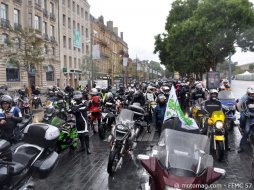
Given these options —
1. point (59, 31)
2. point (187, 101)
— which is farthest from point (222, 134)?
point (59, 31)

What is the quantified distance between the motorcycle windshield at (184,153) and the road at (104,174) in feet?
6.68

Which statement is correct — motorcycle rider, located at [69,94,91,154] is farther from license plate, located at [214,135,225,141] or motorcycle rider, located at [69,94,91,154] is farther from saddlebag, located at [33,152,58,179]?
saddlebag, located at [33,152,58,179]

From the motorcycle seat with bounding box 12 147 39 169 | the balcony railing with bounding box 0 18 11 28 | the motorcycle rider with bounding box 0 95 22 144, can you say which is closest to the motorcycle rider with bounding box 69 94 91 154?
the motorcycle rider with bounding box 0 95 22 144

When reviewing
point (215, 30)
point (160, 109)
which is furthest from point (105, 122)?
point (215, 30)

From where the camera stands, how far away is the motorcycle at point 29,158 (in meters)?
3.91

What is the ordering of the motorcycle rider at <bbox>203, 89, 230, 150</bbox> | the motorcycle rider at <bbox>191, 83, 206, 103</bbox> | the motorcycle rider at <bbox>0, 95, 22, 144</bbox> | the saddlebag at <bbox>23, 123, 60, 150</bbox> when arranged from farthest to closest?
1. the motorcycle rider at <bbox>191, 83, 206, 103</bbox>
2. the motorcycle rider at <bbox>203, 89, 230, 150</bbox>
3. the motorcycle rider at <bbox>0, 95, 22, 144</bbox>
4. the saddlebag at <bbox>23, 123, 60, 150</bbox>

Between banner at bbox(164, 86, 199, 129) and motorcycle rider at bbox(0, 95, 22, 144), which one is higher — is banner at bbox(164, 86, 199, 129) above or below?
above

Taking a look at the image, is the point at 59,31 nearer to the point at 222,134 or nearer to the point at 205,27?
the point at 205,27

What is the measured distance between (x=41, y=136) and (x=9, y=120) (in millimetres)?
2266

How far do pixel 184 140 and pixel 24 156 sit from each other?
7.27 ft

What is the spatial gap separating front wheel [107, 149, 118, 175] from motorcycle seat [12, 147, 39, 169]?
172 cm

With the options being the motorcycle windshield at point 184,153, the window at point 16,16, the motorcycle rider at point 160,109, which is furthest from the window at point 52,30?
the motorcycle windshield at point 184,153

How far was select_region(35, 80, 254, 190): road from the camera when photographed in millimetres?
5652

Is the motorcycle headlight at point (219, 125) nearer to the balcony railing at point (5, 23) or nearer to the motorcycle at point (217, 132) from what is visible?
the motorcycle at point (217, 132)
